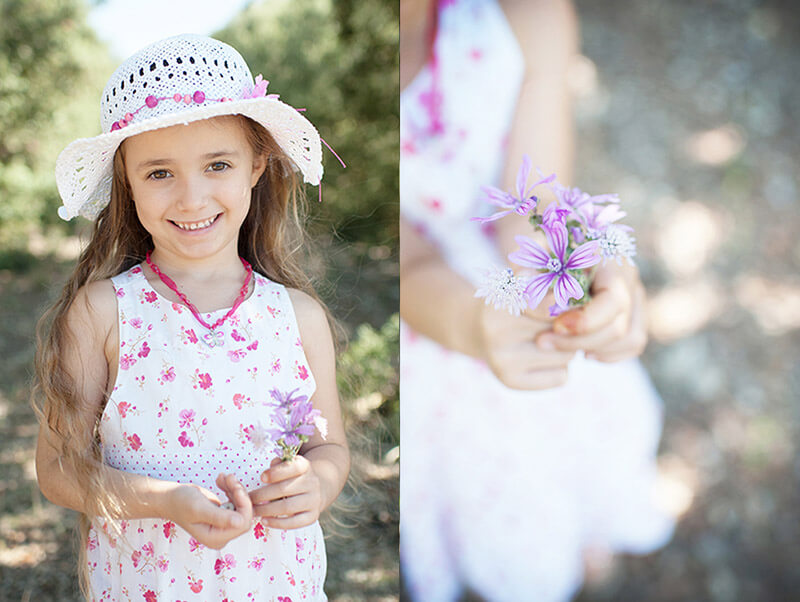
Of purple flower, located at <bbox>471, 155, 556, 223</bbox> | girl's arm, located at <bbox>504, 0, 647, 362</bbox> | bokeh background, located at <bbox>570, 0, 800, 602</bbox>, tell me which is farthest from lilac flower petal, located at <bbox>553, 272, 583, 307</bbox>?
bokeh background, located at <bbox>570, 0, 800, 602</bbox>

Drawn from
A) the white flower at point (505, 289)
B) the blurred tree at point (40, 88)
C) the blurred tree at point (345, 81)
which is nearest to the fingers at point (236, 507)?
the white flower at point (505, 289)

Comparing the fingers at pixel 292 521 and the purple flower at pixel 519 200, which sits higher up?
the purple flower at pixel 519 200

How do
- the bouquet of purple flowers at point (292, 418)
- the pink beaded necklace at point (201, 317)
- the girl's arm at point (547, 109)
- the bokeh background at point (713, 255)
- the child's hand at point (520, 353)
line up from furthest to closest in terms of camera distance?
the bokeh background at point (713, 255) → the girl's arm at point (547, 109) → the child's hand at point (520, 353) → the pink beaded necklace at point (201, 317) → the bouquet of purple flowers at point (292, 418)

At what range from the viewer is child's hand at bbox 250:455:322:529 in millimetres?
1142

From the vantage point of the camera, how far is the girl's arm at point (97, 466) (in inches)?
45.0

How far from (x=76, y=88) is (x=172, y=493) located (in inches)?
153

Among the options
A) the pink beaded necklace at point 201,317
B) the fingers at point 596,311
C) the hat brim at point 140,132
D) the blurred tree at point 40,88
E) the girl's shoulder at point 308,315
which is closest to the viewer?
the hat brim at point 140,132

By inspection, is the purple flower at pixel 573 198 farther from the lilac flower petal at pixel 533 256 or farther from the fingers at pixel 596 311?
the fingers at pixel 596 311

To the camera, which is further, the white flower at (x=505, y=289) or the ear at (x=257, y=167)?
the ear at (x=257, y=167)

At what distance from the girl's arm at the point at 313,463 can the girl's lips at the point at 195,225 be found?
226 millimetres

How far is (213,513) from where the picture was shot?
112 cm

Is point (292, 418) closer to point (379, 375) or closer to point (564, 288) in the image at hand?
point (564, 288)

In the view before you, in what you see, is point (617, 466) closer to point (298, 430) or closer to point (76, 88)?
point (298, 430)

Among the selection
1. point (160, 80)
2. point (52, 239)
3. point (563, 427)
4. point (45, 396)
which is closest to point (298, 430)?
point (45, 396)
